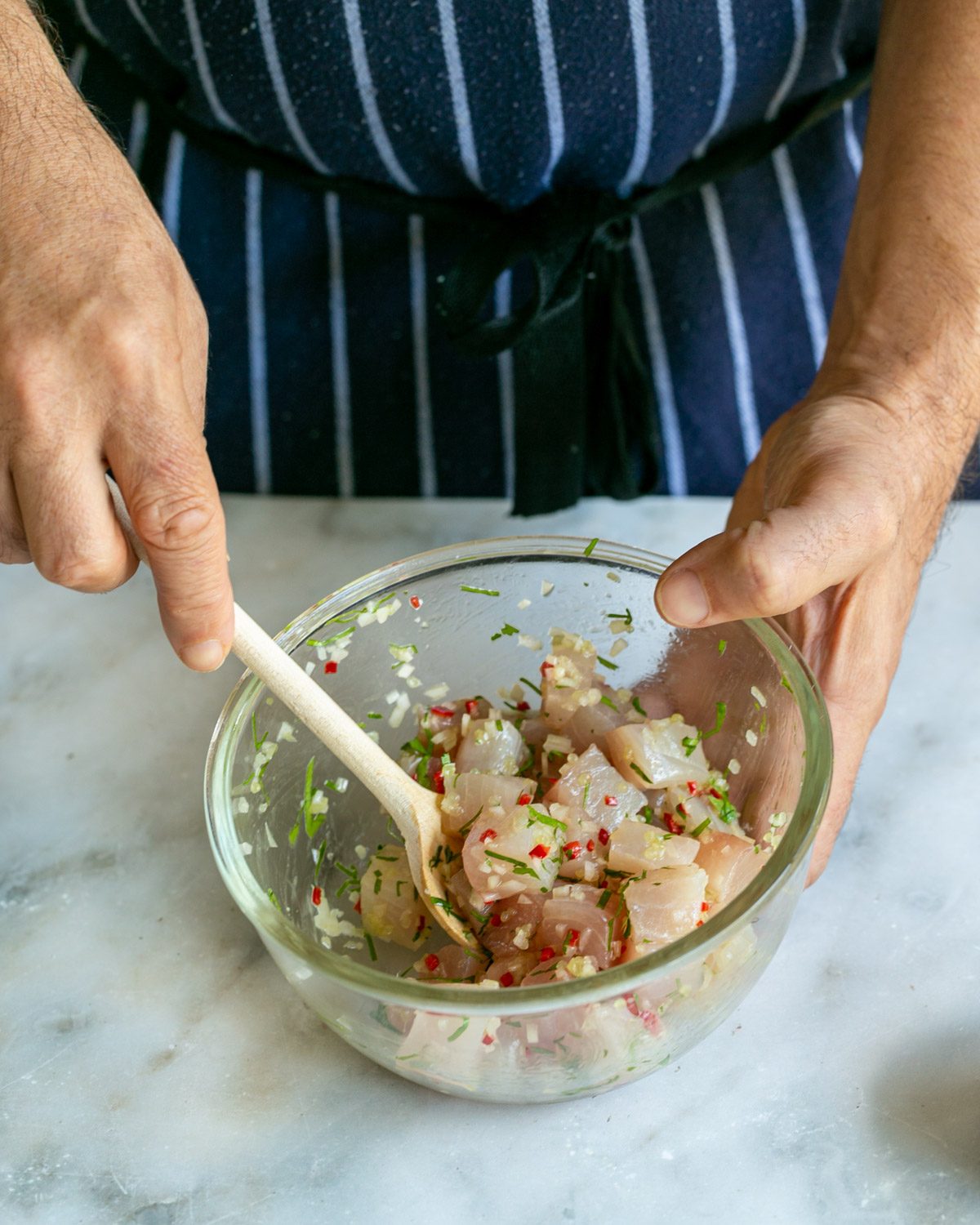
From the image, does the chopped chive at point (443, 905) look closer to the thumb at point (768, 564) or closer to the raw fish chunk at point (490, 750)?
the raw fish chunk at point (490, 750)

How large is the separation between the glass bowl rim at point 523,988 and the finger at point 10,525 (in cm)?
17

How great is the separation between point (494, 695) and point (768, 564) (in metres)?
0.33

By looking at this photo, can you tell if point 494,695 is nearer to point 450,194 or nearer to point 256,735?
point 256,735

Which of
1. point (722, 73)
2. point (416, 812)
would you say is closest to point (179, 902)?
point (416, 812)

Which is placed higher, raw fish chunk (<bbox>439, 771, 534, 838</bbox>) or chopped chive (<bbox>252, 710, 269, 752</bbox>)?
chopped chive (<bbox>252, 710, 269, 752</bbox>)

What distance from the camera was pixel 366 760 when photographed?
2.91 feet

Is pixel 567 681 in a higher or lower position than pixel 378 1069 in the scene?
higher

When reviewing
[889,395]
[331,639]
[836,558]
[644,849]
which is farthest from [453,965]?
[889,395]

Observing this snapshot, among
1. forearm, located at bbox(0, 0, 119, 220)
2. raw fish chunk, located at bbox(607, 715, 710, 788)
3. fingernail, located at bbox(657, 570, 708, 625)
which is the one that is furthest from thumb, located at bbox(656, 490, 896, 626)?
forearm, located at bbox(0, 0, 119, 220)

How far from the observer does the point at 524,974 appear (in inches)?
31.9

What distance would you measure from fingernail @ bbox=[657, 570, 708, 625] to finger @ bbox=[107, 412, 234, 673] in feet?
0.96

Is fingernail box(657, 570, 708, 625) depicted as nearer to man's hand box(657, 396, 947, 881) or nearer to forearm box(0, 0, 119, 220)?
man's hand box(657, 396, 947, 881)

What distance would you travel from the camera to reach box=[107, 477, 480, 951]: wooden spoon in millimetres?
844

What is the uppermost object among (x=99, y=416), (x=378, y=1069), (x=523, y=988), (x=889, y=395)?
(x=99, y=416)
